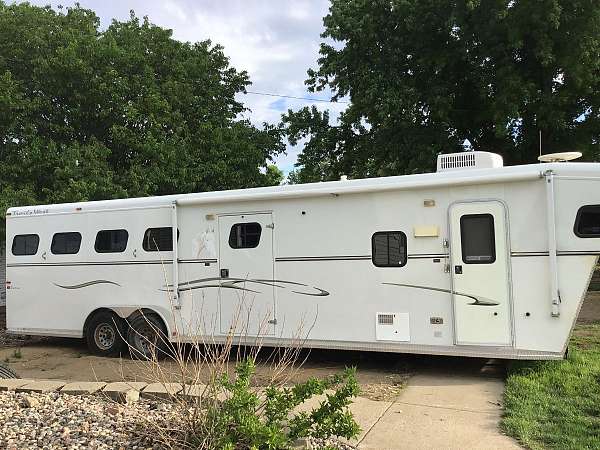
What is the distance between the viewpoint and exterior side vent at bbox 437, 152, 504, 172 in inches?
287

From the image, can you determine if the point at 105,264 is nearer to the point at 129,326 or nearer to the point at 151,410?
the point at 129,326

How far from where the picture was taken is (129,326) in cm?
898

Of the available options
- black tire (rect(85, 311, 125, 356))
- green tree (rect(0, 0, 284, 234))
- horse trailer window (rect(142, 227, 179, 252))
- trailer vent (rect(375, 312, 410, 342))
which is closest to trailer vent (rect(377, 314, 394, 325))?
trailer vent (rect(375, 312, 410, 342))

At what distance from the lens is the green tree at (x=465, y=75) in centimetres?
1328

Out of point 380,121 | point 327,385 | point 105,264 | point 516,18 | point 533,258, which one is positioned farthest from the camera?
point 380,121

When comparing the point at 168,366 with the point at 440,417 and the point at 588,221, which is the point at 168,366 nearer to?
the point at 440,417

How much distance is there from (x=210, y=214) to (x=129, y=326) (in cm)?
228

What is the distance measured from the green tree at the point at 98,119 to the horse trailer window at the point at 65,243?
8.11 ft

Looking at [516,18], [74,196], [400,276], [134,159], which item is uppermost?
[516,18]

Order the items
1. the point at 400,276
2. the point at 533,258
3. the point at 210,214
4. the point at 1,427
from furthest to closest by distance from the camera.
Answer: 1. the point at 210,214
2. the point at 400,276
3. the point at 533,258
4. the point at 1,427

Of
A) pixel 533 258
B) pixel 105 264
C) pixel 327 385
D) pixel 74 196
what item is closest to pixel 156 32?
pixel 74 196

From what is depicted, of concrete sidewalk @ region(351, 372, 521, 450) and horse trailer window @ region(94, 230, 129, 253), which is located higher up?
horse trailer window @ region(94, 230, 129, 253)

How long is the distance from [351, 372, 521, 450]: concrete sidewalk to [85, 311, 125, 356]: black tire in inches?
189

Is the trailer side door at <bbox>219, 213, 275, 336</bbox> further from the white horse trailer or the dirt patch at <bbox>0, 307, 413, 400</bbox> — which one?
the dirt patch at <bbox>0, 307, 413, 400</bbox>
